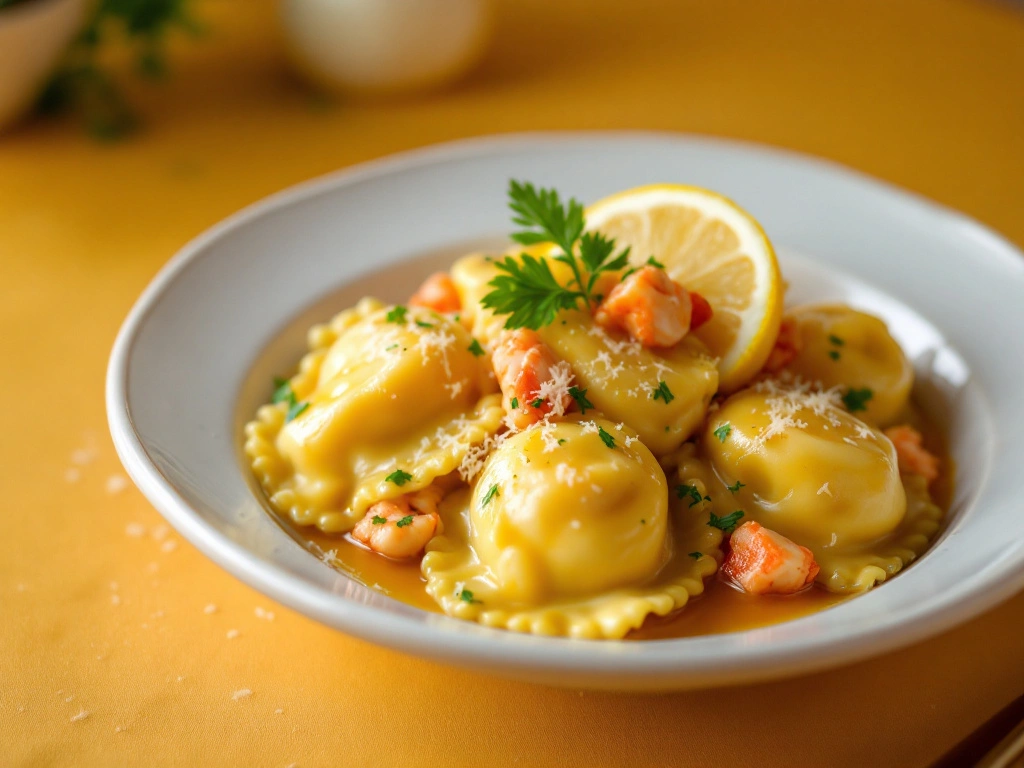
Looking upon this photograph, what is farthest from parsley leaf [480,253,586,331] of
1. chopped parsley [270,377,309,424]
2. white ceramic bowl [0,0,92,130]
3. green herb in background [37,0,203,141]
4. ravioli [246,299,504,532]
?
green herb in background [37,0,203,141]

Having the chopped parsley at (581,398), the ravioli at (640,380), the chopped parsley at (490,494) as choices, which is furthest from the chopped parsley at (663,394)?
the chopped parsley at (490,494)

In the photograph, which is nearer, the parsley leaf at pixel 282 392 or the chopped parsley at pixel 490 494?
the chopped parsley at pixel 490 494

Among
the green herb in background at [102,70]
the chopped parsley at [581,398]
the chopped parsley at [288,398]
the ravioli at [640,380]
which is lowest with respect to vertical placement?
the green herb in background at [102,70]

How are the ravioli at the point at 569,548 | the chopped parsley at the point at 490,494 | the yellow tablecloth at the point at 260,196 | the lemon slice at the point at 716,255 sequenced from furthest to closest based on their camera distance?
the lemon slice at the point at 716,255, the chopped parsley at the point at 490,494, the ravioli at the point at 569,548, the yellow tablecloth at the point at 260,196

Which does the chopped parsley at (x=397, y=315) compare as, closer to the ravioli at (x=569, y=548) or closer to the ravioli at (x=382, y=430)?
the ravioli at (x=382, y=430)

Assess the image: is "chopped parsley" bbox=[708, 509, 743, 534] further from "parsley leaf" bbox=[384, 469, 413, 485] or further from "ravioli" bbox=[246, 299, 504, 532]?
"parsley leaf" bbox=[384, 469, 413, 485]

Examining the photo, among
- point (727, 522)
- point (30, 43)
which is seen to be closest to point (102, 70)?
point (30, 43)

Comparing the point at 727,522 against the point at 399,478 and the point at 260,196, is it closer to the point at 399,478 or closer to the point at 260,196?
the point at 399,478
